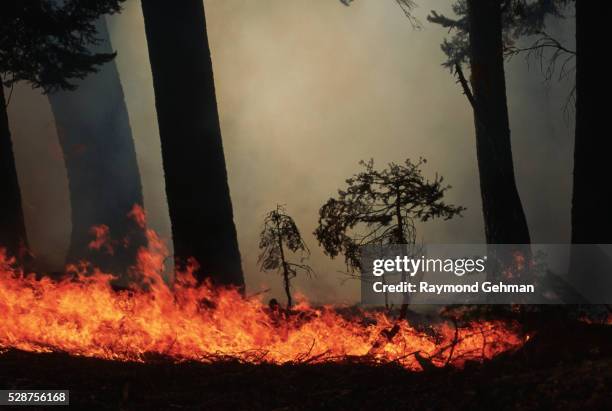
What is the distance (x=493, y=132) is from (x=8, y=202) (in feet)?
28.8

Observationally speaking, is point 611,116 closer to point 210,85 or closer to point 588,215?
point 588,215

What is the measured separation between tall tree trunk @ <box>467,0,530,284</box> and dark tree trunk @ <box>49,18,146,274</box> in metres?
13.9

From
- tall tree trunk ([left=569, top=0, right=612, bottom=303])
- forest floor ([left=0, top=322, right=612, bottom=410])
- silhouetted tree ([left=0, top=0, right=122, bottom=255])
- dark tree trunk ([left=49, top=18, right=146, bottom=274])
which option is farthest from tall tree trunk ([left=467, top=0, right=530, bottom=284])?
dark tree trunk ([left=49, top=18, right=146, bottom=274])

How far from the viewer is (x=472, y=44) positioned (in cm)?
1069

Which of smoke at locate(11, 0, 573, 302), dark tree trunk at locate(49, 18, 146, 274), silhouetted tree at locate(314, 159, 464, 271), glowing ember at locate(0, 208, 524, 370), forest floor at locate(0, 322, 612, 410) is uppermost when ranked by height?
smoke at locate(11, 0, 573, 302)

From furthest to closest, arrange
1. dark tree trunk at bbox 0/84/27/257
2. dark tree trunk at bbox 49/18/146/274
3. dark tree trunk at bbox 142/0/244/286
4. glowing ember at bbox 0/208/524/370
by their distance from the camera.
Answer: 1. dark tree trunk at bbox 49/18/146/274
2. dark tree trunk at bbox 0/84/27/257
3. dark tree trunk at bbox 142/0/244/286
4. glowing ember at bbox 0/208/524/370

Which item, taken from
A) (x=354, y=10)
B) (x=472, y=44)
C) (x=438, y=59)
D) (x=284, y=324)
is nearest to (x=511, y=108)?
(x=438, y=59)

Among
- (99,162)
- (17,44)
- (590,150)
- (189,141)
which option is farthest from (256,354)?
(99,162)

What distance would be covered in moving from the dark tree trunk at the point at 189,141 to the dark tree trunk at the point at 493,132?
4.73 m

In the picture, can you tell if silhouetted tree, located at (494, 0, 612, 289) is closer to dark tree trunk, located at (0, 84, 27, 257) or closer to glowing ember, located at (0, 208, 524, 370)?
glowing ember, located at (0, 208, 524, 370)

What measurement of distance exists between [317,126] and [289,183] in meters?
4.31

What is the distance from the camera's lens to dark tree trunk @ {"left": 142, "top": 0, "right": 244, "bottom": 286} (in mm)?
9367

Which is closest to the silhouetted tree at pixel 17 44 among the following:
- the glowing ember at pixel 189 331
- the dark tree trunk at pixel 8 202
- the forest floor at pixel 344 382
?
the dark tree trunk at pixel 8 202

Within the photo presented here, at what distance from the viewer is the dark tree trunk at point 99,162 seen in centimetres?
2050
